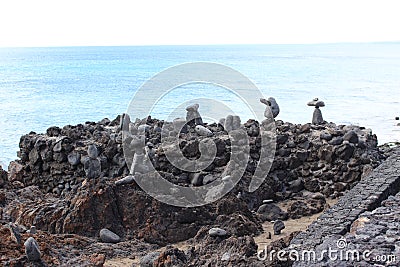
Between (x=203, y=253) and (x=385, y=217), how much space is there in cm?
265

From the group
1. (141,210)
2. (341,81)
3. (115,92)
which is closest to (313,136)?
(141,210)

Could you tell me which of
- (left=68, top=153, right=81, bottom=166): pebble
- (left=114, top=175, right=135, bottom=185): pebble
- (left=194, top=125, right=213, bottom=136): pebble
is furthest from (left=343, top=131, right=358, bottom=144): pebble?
(left=68, top=153, right=81, bottom=166): pebble

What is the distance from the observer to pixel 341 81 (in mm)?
59344

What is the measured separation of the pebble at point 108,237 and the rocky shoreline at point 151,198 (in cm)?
2

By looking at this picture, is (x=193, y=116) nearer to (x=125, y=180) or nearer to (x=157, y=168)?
(x=157, y=168)

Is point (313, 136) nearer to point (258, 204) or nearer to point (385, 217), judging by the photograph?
point (258, 204)

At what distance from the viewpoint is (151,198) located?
32.2 feet

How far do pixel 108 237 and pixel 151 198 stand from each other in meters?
1.02

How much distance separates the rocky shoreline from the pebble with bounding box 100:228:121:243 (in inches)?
0.6

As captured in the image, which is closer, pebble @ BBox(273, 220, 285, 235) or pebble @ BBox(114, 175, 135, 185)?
pebble @ BBox(273, 220, 285, 235)

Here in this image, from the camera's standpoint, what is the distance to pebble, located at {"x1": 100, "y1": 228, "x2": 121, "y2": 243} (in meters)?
9.25

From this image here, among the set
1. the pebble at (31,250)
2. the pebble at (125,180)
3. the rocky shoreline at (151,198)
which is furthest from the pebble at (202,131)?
the pebble at (31,250)

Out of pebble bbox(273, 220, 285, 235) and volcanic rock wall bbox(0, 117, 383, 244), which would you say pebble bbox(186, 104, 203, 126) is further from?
pebble bbox(273, 220, 285, 235)

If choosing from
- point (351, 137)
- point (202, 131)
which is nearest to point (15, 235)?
point (202, 131)
